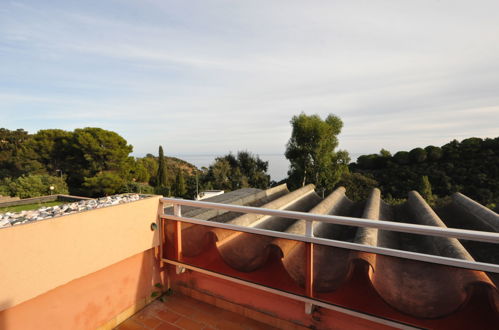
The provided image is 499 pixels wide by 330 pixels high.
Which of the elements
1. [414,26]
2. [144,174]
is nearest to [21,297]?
[414,26]

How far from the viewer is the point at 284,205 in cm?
311

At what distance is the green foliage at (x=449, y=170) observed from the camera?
53.6 feet

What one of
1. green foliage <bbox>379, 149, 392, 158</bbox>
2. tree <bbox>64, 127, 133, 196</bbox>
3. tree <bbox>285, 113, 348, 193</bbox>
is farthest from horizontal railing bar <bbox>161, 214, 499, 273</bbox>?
green foliage <bbox>379, 149, 392, 158</bbox>

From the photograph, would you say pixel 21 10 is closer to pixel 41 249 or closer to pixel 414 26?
pixel 41 249

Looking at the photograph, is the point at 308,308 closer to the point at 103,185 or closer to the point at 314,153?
the point at 314,153

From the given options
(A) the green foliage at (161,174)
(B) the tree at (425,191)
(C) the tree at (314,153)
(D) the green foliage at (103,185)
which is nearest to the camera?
(B) the tree at (425,191)

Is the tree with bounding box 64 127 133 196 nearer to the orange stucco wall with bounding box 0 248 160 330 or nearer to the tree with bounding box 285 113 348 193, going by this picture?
the tree with bounding box 285 113 348 193

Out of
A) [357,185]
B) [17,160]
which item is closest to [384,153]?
[357,185]

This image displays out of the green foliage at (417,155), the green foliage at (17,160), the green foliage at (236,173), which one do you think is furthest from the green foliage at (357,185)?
the green foliage at (17,160)

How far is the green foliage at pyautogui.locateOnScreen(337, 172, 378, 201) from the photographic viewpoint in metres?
17.7

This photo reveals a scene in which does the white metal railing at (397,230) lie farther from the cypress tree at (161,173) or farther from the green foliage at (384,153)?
the green foliage at (384,153)

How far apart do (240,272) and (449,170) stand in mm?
23612

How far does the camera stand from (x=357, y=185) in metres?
18.4

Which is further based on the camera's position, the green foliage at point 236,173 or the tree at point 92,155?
the tree at point 92,155
